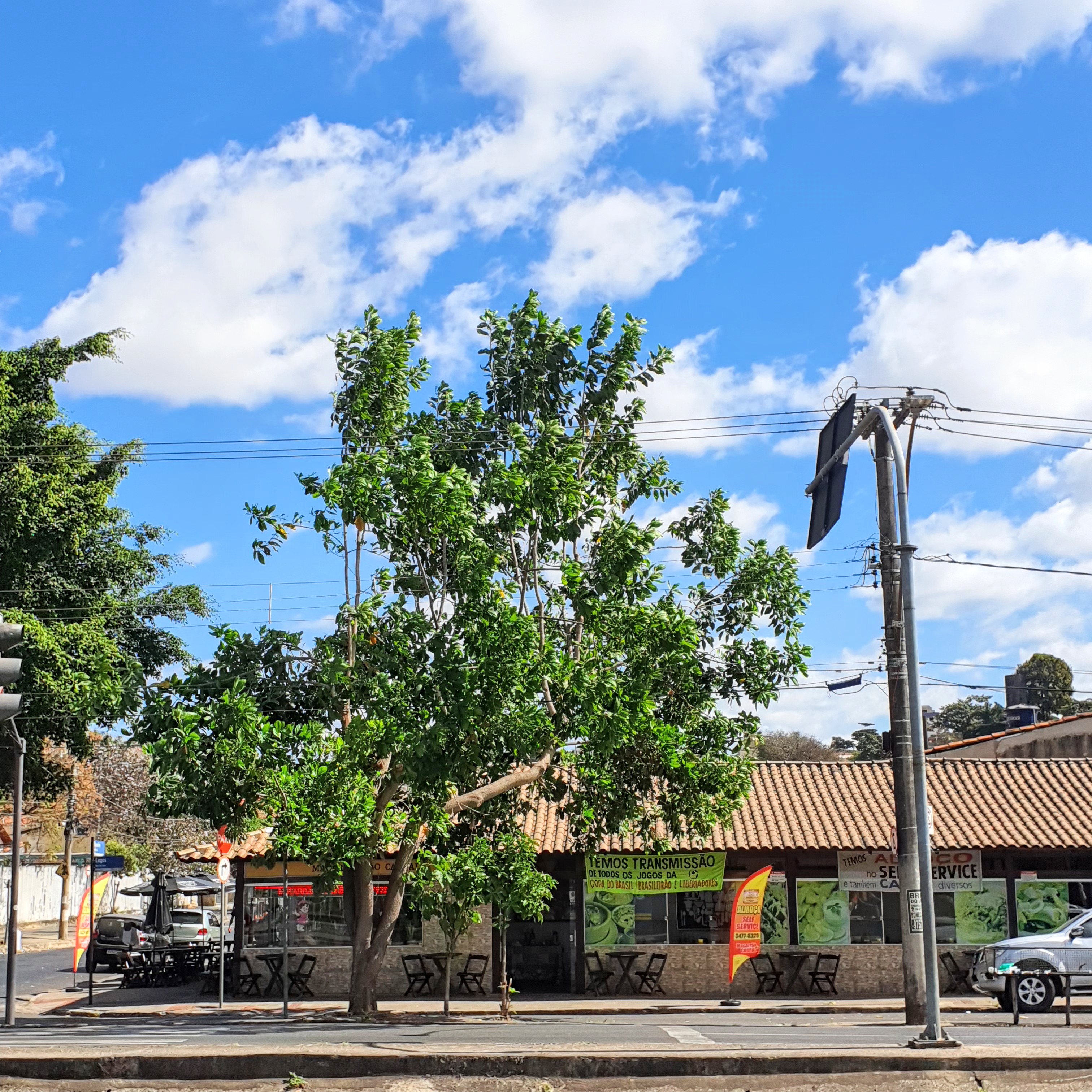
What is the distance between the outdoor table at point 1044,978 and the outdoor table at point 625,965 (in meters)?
7.60

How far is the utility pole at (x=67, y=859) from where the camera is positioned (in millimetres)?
39156

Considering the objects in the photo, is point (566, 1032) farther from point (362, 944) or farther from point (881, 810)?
point (881, 810)

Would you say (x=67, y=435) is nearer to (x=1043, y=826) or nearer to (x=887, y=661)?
(x=887, y=661)

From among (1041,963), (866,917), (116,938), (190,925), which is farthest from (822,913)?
(190,925)

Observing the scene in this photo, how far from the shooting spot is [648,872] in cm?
2650

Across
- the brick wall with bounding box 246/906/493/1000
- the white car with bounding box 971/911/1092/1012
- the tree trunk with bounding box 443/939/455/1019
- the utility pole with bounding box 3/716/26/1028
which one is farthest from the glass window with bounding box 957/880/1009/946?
the utility pole with bounding box 3/716/26/1028

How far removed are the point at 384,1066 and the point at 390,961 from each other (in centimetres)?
1736

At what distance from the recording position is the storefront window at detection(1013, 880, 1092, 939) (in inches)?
1034

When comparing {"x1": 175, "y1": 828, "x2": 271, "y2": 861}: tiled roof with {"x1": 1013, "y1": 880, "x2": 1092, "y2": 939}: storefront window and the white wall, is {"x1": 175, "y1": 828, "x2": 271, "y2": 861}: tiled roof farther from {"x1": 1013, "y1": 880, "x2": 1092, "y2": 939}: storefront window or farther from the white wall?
the white wall

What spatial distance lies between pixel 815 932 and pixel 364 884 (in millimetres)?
10306

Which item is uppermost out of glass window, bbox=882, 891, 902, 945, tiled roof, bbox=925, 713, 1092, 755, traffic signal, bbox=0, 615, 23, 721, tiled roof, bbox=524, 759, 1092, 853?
tiled roof, bbox=925, 713, 1092, 755

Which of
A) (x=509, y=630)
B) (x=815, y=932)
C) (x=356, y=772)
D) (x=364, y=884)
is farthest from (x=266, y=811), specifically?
(x=815, y=932)

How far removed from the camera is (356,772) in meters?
18.9

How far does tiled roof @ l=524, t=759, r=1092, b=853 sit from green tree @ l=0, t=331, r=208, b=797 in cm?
1105
